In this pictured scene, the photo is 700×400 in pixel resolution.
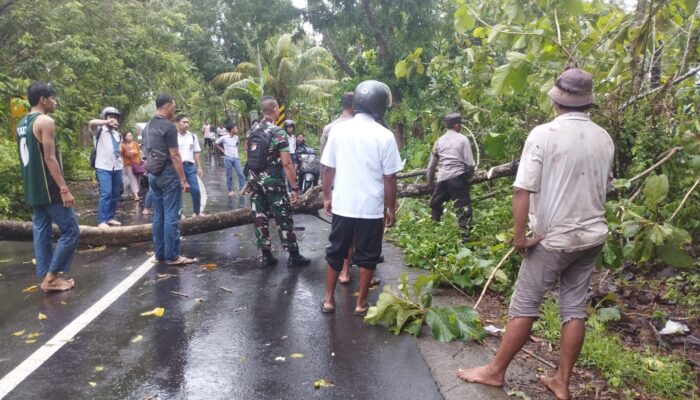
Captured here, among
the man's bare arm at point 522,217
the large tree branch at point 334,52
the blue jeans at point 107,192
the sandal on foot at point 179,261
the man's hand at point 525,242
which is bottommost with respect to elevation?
the sandal on foot at point 179,261

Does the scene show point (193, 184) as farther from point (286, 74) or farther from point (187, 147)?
point (286, 74)

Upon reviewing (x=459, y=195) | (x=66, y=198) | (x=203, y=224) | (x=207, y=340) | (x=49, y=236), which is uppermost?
(x=66, y=198)

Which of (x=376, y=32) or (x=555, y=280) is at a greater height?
(x=376, y=32)

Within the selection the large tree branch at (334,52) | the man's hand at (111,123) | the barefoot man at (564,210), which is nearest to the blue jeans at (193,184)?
the man's hand at (111,123)

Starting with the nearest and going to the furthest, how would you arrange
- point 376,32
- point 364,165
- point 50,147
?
point 364,165 → point 50,147 → point 376,32

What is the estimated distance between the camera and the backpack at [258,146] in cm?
618

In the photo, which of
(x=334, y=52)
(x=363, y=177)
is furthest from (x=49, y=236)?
(x=334, y=52)

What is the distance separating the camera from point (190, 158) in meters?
9.66

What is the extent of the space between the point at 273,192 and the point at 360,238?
2123 mm

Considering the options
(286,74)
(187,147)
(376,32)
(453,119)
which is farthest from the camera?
(286,74)

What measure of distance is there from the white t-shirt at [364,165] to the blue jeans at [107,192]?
5.66 meters

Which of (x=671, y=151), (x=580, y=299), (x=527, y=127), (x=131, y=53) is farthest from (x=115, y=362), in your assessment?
(x=131, y=53)

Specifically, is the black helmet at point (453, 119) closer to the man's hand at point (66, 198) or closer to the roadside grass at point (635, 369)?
the roadside grass at point (635, 369)

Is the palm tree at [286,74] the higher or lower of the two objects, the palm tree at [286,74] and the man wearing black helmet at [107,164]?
the higher
